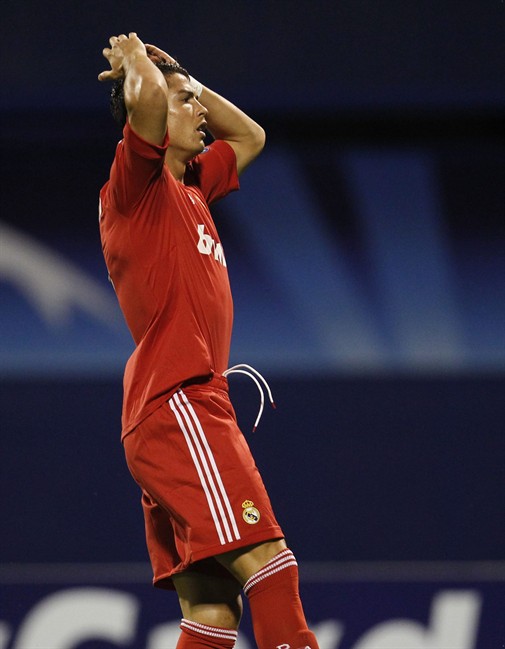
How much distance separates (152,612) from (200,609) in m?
1.05

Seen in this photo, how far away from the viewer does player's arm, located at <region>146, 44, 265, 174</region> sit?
267 centimetres

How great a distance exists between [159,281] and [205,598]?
25.5 inches

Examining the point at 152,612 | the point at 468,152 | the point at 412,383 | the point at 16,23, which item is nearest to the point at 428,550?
the point at 412,383

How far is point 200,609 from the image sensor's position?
7.51ft

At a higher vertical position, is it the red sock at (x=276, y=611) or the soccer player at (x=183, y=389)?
the soccer player at (x=183, y=389)

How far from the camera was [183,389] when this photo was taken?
2186mm

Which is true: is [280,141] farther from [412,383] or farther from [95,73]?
[412,383]

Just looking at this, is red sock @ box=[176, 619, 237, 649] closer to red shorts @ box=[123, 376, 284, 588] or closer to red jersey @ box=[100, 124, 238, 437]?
red shorts @ box=[123, 376, 284, 588]

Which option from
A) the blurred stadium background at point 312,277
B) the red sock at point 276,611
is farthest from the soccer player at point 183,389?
the blurred stadium background at point 312,277

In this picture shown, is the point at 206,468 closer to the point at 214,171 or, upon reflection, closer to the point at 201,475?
the point at 201,475

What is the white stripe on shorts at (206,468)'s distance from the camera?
2.07m

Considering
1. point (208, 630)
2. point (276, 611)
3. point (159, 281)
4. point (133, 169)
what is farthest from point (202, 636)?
point (133, 169)

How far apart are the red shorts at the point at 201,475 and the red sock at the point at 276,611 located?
0.07m

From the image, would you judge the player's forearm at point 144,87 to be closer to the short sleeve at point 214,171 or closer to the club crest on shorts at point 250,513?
the short sleeve at point 214,171
